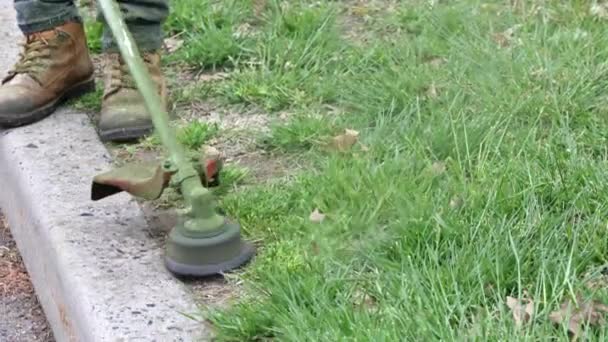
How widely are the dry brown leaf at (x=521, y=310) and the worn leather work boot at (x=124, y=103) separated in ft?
4.62

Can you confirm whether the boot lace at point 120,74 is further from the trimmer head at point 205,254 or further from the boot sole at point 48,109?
the trimmer head at point 205,254

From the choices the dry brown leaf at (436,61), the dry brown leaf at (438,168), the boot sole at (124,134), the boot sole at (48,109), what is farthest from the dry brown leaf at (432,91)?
the boot sole at (48,109)

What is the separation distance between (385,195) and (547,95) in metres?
0.71

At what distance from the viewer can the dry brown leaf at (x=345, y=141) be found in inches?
120

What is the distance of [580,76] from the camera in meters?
3.22

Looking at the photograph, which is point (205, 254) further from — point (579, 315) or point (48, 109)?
A: point (48, 109)

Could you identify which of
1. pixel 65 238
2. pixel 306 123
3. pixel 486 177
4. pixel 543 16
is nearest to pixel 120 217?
pixel 65 238

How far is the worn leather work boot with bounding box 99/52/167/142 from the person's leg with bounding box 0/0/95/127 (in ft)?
0.41

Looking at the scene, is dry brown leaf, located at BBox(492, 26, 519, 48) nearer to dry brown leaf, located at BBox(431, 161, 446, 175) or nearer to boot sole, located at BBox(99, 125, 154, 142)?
dry brown leaf, located at BBox(431, 161, 446, 175)

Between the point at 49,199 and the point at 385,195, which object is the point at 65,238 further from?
the point at 385,195

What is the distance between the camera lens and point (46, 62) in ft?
11.3

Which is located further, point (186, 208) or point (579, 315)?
point (186, 208)

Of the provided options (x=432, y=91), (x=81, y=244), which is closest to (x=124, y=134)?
(x=81, y=244)

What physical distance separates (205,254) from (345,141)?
0.68 m
